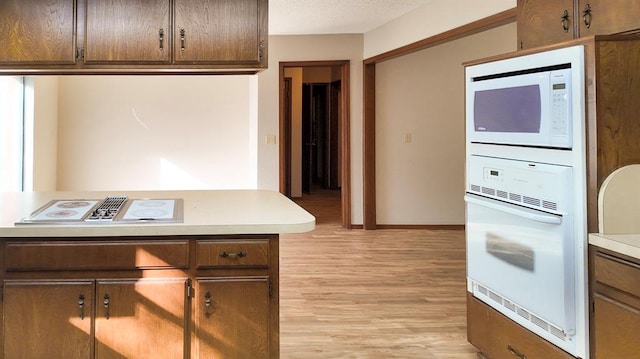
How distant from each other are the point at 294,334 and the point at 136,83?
4.48 meters

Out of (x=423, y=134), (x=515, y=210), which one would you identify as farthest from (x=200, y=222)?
(x=423, y=134)

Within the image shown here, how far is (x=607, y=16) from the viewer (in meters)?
1.91

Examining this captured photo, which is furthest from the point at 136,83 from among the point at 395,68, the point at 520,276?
the point at 520,276

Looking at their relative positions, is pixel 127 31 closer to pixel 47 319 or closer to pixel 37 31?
pixel 37 31

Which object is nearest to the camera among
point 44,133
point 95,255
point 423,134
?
point 95,255

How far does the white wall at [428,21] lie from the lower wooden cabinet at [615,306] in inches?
82.4

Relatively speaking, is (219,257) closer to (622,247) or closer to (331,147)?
(622,247)

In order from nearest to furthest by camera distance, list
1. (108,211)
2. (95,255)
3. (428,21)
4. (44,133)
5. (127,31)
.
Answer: (95,255) → (108,211) → (127,31) → (428,21) → (44,133)

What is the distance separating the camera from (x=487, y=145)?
2209mm

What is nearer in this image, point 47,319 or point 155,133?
point 47,319

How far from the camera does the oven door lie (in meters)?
1.75

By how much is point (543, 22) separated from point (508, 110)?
0.62 meters

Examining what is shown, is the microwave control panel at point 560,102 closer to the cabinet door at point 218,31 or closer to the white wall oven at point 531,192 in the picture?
the white wall oven at point 531,192

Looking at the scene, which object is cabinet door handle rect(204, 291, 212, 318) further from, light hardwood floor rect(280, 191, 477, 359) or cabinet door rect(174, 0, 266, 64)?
cabinet door rect(174, 0, 266, 64)
